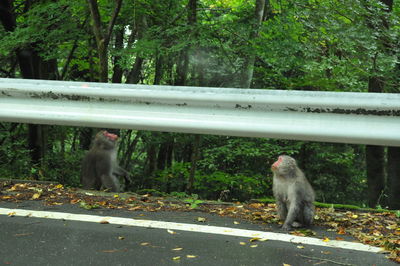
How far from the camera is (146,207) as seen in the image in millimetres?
4691

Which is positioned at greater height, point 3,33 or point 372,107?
point 3,33

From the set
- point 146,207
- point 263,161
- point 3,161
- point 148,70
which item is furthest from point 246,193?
point 146,207

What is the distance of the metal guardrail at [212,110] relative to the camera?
306 centimetres

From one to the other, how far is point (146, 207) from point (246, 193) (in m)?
8.00

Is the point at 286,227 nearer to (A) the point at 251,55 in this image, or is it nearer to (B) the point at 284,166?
(B) the point at 284,166

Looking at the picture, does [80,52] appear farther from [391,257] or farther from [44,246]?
[391,257]

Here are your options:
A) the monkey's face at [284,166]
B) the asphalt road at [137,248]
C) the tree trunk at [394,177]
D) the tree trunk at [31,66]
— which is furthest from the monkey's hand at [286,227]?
the tree trunk at [394,177]

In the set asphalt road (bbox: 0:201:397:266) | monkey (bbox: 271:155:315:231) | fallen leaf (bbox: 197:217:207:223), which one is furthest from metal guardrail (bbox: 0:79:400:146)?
monkey (bbox: 271:155:315:231)

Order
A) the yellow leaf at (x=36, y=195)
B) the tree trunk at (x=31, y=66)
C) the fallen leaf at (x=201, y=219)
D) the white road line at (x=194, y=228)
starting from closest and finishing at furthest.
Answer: the white road line at (x=194, y=228) < the fallen leaf at (x=201, y=219) < the yellow leaf at (x=36, y=195) < the tree trunk at (x=31, y=66)

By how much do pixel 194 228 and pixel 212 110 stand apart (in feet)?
3.56

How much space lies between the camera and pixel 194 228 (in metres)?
3.91

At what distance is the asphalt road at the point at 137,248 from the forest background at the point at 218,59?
4863mm

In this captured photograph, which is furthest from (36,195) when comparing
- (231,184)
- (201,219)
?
(231,184)

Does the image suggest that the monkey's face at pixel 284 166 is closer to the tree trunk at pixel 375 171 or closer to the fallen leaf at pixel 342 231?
the fallen leaf at pixel 342 231
